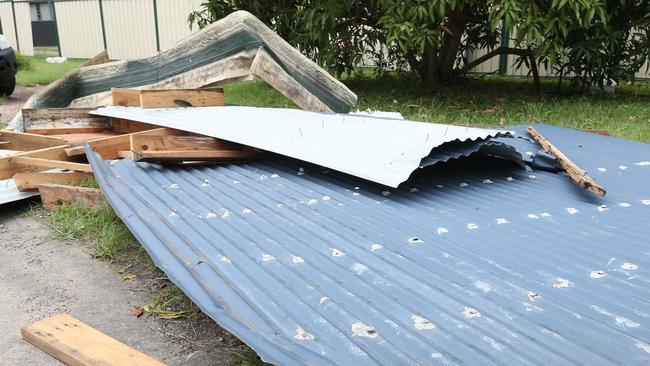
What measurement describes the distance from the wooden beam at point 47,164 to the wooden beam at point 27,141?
561 mm

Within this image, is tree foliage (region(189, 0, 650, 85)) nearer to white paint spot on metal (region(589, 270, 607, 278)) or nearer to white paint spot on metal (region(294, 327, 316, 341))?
white paint spot on metal (region(589, 270, 607, 278))

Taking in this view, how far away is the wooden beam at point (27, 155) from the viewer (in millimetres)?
4352

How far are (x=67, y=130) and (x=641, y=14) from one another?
23.8 ft

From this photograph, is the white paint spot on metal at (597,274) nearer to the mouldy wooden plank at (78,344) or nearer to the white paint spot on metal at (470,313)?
the white paint spot on metal at (470,313)

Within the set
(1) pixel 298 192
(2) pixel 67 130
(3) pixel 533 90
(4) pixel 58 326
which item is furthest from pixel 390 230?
(3) pixel 533 90

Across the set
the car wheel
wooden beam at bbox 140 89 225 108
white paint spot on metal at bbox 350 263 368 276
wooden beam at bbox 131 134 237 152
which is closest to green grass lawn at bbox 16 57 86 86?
the car wheel

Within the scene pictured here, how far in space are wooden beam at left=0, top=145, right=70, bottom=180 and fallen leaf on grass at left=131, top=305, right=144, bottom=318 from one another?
6.96ft

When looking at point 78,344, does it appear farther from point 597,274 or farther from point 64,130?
point 64,130

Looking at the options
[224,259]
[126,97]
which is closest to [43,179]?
[126,97]

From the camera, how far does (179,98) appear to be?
215 inches

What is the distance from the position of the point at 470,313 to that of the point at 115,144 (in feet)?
10.6

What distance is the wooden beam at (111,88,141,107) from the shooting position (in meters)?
5.54

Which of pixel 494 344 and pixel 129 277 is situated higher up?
pixel 494 344

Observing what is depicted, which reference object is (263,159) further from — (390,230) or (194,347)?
(194,347)
